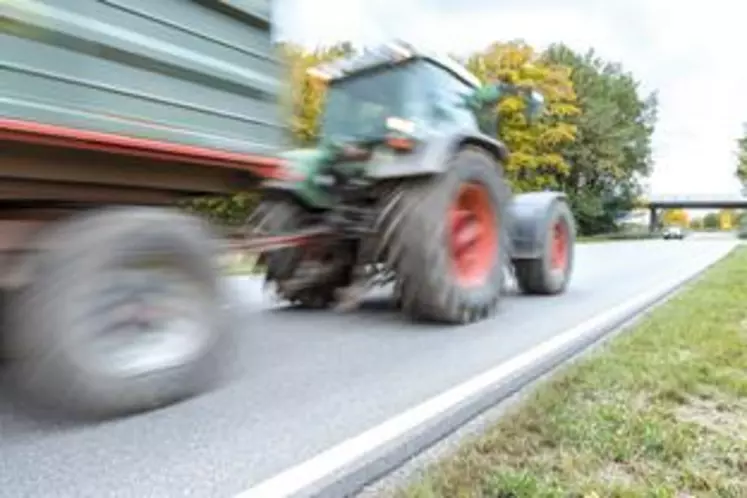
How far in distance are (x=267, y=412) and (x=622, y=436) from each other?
5.12 feet

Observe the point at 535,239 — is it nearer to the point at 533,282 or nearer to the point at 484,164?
the point at 533,282

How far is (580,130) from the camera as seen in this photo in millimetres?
46000

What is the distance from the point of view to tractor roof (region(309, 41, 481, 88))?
6.52m

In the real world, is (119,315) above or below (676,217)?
above

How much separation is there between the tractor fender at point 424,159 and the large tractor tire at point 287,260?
0.83m

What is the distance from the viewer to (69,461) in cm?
282

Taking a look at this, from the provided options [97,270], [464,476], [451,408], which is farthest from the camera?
[451,408]

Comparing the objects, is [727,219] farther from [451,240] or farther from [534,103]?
[451,240]

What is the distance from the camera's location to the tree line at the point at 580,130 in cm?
3819

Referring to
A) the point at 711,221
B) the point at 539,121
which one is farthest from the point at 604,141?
the point at 711,221

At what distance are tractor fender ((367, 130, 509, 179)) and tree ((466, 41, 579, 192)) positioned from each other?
3066 centimetres

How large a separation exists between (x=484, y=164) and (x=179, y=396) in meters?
3.72

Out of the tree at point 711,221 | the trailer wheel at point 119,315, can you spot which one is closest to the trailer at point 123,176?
the trailer wheel at point 119,315

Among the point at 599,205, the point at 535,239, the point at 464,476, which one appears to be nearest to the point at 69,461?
the point at 464,476
